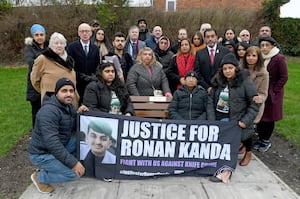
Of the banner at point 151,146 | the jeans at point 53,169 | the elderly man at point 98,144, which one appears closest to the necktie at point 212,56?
the banner at point 151,146

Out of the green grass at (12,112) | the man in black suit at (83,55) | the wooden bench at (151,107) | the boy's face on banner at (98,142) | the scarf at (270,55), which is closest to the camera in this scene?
the boy's face on banner at (98,142)

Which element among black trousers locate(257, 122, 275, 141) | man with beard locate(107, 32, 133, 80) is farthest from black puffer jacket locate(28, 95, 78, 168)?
black trousers locate(257, 122, 275, 141)

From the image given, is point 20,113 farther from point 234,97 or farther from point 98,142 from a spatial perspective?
point 234,97

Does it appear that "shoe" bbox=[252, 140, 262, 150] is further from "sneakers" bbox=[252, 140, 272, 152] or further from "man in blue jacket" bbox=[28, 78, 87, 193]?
"man in blue jacket" bbox=[28, 78, 87, 193]

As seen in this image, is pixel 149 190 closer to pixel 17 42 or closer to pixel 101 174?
pixel 101 174

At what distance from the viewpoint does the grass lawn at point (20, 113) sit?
24.0ft

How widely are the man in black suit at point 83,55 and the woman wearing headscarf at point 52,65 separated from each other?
65cm

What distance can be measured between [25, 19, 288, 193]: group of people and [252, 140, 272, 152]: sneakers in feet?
0.05

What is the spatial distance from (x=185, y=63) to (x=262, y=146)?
2.07m

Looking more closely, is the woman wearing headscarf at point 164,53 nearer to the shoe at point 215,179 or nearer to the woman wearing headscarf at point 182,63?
the woman wearing headscarf at point 182,63

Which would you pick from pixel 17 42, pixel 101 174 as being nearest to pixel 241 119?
pixel 101 174

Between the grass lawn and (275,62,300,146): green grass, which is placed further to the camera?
(275,62,300,146): green grass

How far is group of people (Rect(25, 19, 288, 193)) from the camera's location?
4.70 m

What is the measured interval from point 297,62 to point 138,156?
17.8 meters
